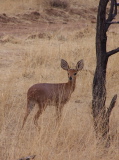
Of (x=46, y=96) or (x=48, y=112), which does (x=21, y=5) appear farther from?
(x=46, y=96)

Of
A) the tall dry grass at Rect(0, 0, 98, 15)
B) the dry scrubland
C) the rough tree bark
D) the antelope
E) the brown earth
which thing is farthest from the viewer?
the tall dry grass at Rect(0, 0, 98, 15)

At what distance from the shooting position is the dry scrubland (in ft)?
15.0

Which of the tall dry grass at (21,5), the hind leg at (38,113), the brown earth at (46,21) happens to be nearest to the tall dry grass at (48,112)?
the hind leg at (38,113)

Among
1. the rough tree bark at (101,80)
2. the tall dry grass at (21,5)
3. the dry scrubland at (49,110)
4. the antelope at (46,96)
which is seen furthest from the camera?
the tall dry grass at (21,5)

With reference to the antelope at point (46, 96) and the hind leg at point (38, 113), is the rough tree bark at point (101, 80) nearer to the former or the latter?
the antelope at point (46, 96)

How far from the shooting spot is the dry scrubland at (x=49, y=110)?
4.56 metres

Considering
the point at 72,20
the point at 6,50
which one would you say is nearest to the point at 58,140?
the point at 6,50

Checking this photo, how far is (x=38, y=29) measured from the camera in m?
17.3

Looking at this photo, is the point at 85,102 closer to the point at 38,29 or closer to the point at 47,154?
the point at 47,154

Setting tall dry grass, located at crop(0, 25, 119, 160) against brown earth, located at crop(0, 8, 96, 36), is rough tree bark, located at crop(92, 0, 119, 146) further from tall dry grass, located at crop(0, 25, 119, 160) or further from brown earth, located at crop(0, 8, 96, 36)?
brown earth, located at crop(0, 8, 96, 36)

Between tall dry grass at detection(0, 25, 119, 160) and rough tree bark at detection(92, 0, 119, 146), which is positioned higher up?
rough tree bark at detection(92, 0, 119, 146)

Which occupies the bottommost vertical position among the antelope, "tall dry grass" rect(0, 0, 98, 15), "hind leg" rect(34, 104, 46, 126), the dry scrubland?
the dry scrubland

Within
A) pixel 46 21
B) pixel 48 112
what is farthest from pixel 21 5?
pixel 48 112

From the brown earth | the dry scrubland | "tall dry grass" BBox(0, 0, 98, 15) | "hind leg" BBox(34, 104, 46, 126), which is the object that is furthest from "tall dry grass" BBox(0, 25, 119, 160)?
"tall dry grass" BBox(0, 0, 98, 15)
